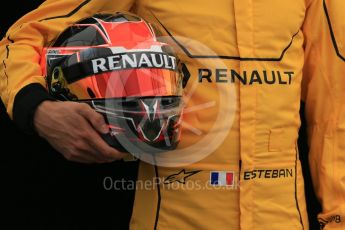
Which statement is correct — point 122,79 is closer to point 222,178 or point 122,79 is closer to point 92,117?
point 92,117

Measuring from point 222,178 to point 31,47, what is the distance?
58 centimetres

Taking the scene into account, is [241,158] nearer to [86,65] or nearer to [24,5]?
[86,65]

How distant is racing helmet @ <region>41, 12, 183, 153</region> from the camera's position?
1.25m

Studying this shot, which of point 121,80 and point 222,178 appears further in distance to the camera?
point 222,178

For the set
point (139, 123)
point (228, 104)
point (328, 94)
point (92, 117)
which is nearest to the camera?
point (92, 117)

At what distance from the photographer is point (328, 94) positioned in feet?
5.08

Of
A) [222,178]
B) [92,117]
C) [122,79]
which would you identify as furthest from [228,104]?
[92,117]

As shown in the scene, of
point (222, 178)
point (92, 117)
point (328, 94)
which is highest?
point (92, 117)

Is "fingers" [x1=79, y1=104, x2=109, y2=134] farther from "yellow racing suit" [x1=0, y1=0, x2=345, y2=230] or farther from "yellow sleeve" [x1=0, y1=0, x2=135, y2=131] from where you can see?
"yellow racing suit" [x1=0, y1=0, x2=345, y2=230]

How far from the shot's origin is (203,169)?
4.67 feet

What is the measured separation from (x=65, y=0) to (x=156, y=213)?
1.99ft

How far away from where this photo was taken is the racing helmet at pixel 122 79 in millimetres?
1247

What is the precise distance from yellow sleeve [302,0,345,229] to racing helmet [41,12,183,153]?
1.48ft

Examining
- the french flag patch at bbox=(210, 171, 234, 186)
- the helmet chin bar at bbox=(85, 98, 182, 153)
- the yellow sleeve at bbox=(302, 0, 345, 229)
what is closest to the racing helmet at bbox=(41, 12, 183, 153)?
the helmet chin bar at bbox=(85, 98, 182, 153)
